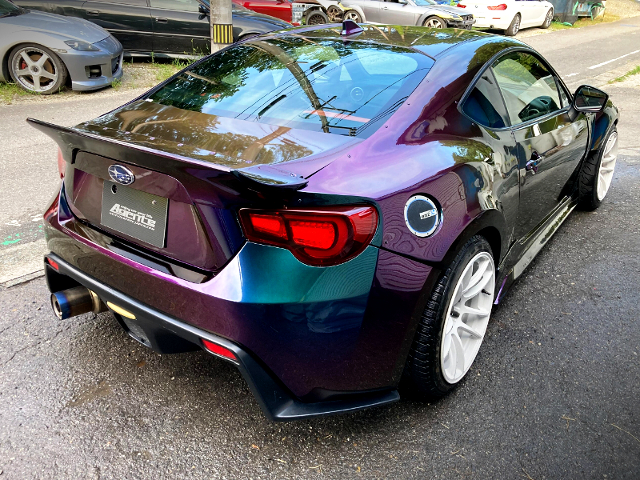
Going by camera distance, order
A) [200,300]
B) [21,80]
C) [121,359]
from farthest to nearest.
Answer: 1. [21,80]
2. [121,359]
3. [200,300]

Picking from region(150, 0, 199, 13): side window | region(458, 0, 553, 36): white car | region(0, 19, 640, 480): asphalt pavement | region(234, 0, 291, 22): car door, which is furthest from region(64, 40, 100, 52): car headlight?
region(458, 0, 553, 36): white car

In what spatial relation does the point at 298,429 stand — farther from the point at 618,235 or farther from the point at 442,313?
the point at 618,235

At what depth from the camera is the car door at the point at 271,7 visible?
1260 centimetres

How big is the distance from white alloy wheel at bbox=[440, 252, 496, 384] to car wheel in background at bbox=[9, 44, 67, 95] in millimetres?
6983

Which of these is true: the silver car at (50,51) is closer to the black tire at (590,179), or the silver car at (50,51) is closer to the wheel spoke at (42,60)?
the wheel spoke at (42,60)

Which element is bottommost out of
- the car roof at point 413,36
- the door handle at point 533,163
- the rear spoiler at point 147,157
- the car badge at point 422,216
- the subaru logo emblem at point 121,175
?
the door handle at point 533,163

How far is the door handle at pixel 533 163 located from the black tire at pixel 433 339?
70cm

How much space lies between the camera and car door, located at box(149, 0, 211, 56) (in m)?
9.42

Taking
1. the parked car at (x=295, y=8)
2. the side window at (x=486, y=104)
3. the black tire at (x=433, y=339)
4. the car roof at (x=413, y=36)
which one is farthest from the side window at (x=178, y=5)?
the black tire at (x=433, y=339)

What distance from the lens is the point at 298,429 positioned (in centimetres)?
228

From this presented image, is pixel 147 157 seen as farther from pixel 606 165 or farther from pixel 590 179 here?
pixel 606 165

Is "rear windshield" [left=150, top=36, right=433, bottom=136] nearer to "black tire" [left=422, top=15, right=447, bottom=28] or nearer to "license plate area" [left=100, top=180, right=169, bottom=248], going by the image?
"license plate area" [left=100, top=180, right=169, bottom=248]

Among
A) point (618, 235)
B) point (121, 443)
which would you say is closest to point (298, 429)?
point (121, 443)

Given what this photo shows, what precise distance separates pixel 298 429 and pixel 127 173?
121 cm
